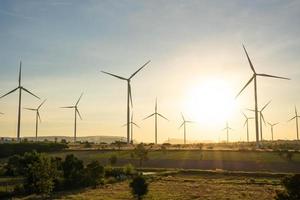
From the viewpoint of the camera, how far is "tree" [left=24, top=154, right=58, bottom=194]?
67938 mm

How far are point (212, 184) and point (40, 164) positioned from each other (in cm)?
2900

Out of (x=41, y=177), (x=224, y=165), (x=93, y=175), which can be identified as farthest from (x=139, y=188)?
(x=224, y=165)

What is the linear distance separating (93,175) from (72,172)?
366cm

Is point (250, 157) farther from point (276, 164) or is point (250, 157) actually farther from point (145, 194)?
point (145, 194)

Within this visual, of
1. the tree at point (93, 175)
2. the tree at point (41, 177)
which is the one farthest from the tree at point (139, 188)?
the tree at point (93, 175)

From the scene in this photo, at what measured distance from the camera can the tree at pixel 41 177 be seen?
6794 centimetres

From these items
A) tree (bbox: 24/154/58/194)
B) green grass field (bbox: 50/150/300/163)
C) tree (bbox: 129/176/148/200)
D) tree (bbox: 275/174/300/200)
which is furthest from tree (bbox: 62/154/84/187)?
green grass field (bbox: 50/150/300/163)

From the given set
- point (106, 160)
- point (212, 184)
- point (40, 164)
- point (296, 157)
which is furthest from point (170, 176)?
point (296, 157)

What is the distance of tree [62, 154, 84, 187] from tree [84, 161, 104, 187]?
108 cm

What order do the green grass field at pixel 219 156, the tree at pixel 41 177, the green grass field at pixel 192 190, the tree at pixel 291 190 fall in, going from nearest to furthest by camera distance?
the tree at pixel 291 190 → the green grass field at pixel 192 190 → the tree at pixel 41 177 → the green grass field at pixel 219 156

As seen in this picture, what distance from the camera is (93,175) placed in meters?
83.8

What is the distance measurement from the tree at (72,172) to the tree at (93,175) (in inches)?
42.3

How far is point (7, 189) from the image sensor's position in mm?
73562

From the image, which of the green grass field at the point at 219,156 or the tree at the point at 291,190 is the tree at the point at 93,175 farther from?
the green grass field at the point at 219,156
